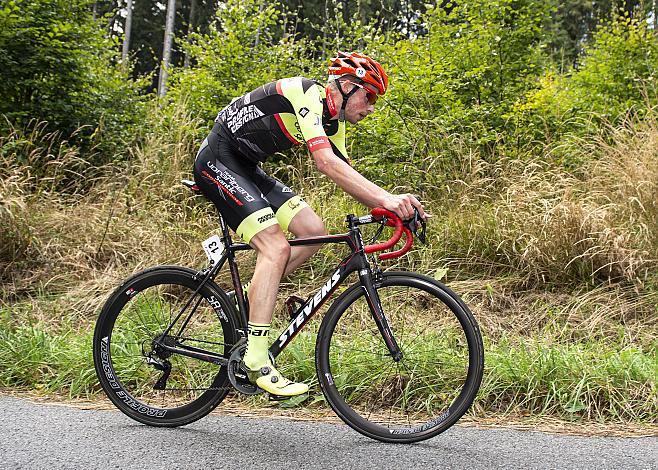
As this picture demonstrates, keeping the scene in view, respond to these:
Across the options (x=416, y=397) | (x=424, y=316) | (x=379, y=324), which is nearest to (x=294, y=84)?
(x=379, y=324)

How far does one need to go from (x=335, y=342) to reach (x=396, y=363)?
401 mm

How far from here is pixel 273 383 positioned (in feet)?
11.6

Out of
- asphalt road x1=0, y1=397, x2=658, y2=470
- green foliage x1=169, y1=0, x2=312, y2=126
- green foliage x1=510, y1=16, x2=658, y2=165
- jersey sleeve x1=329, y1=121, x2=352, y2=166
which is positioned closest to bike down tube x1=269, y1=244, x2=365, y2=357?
asphalt road x1=0, y1=397, x2=658, y2=470

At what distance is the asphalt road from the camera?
10.4 feet

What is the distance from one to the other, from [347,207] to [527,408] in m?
3.15

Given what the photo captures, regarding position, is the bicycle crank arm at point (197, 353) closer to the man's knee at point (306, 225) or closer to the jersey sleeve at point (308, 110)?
the man's knee at point (306, 225)

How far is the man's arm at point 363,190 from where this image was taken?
3.39 metres

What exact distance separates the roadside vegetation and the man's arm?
148 centimetres

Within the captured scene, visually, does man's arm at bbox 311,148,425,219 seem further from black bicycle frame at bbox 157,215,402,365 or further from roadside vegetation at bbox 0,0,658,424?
roadside vegetation at bbox 0,0,658,424

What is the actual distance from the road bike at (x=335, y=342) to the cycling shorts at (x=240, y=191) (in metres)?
0.16

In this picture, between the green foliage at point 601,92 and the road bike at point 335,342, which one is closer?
the road bike at point 335,342

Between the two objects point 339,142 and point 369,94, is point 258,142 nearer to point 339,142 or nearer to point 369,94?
point 339,142

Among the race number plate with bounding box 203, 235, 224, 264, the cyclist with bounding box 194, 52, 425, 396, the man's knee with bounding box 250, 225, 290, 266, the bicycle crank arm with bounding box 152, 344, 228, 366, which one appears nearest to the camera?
the cyclist with bounding box 194, 52, 425, 396

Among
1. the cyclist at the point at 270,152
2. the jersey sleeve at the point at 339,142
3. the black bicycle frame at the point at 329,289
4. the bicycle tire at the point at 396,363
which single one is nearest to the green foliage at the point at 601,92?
Result: the bicycle tire at the point at 396,363
